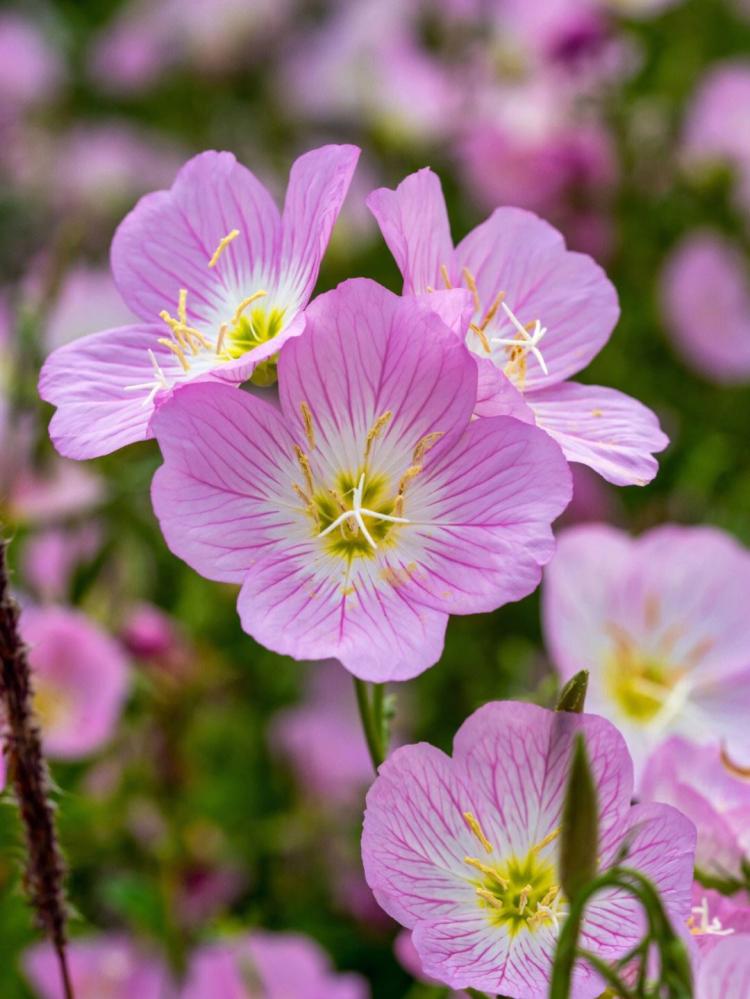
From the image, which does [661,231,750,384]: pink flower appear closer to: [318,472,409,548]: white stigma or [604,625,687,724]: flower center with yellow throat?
[604,625,687,724]: flower center with yellow throat

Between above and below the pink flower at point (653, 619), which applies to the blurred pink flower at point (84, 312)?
above

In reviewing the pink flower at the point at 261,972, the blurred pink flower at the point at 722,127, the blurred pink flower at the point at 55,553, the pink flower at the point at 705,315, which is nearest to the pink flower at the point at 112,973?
the pink flower at the point at 261,972

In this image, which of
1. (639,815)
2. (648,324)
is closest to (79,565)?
(639,815)

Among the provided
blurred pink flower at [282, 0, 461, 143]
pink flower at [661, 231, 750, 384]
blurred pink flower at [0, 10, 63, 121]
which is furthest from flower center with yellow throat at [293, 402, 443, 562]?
blurred pink flower at [0, 10, 63, 121]

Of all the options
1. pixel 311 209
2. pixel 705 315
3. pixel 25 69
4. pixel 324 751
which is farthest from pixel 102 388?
pixel 25 69

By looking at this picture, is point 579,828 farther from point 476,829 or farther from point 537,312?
point 537,312

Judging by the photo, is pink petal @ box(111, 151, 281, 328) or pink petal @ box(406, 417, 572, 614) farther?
pink petal @ box(111, 151, 281, 328)

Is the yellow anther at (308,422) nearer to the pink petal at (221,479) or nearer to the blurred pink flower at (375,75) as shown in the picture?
the pink petal at (221,479)
